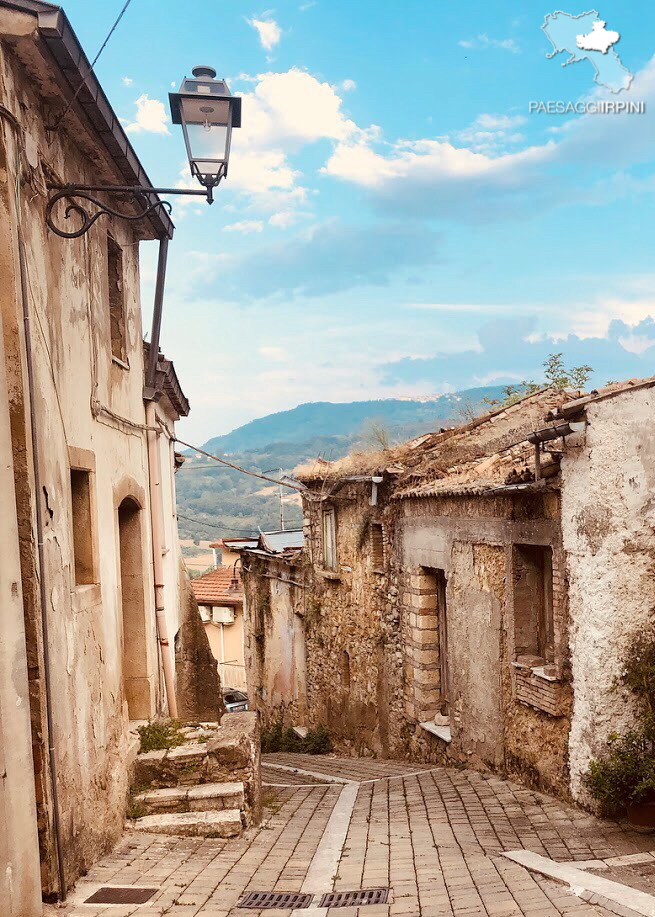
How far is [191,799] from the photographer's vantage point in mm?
6684

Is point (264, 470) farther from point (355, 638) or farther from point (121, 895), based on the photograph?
point (121, 895)

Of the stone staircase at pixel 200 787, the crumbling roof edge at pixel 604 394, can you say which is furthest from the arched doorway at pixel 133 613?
the crumbling roof edge at pixel 604 394

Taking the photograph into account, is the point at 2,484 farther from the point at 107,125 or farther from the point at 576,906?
the point at 576,906

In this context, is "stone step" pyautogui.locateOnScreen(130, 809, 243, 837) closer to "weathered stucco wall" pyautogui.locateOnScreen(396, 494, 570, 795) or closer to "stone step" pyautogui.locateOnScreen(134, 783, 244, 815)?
"stone step" pyautogui.locateOnScreen(134, 783, 244, 815)

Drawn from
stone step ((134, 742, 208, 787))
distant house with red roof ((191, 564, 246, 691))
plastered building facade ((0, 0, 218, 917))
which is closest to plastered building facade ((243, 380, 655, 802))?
stone step ((134, 742, 208, 787))

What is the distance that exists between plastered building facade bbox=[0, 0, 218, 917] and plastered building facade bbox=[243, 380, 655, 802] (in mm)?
3875

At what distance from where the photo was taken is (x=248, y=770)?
708 centimetres

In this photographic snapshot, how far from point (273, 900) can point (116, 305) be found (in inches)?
212

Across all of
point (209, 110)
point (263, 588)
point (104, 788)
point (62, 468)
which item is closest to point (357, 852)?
point (104, 788)

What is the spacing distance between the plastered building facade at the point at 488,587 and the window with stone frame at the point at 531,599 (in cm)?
2

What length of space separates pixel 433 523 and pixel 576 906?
19.7 feet

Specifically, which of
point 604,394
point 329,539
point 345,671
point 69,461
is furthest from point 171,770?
point 329,539

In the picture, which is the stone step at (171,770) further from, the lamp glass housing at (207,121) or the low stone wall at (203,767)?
the lamp glass housing at (207,121)

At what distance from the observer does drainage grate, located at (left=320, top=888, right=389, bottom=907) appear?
5238 mm
